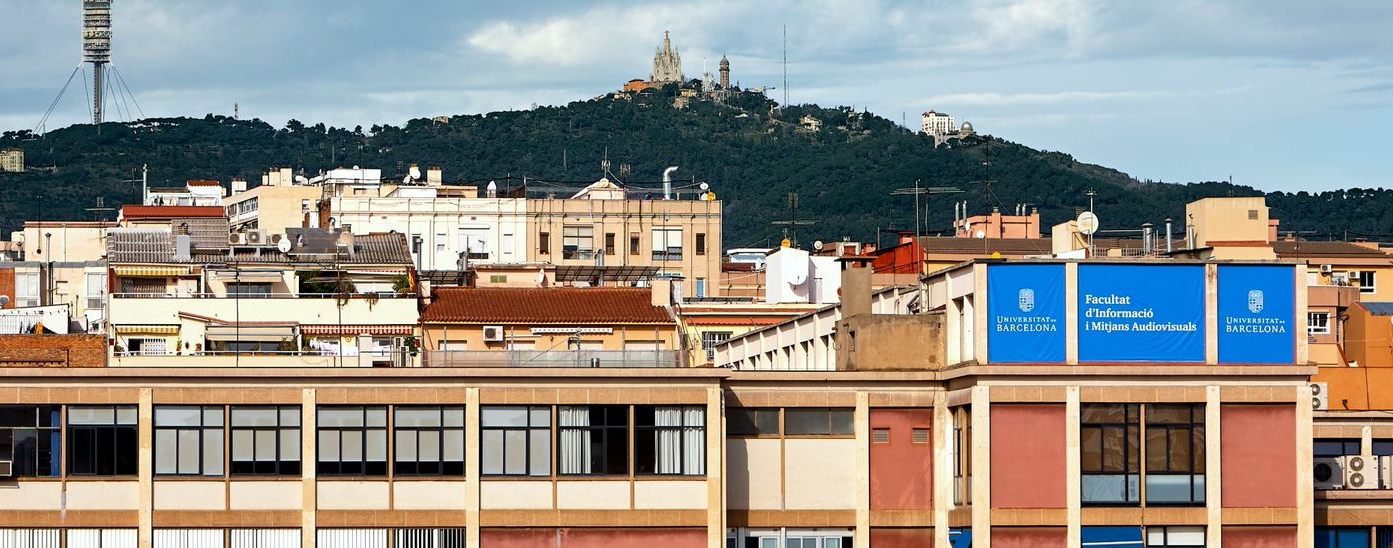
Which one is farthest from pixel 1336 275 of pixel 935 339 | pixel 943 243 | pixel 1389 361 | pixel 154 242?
pixel 935 339

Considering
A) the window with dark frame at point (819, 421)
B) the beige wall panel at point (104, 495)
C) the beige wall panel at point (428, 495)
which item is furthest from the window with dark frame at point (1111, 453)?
the beige wall panel at point (104, 495)

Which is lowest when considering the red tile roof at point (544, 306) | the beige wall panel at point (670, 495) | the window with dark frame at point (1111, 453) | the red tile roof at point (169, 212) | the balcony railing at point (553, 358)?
the beige wall panel at point (670, 495)

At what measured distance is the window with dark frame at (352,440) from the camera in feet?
188

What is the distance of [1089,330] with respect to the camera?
57.0 m

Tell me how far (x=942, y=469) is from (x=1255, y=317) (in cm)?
776

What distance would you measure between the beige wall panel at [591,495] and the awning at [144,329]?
31.4 meters

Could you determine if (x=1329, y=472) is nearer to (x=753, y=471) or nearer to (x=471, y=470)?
(x=753, y=471)

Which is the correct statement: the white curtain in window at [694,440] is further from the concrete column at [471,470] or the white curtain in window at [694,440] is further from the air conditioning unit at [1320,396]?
the air conditioning unit at [1320,396]

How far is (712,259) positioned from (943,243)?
14414 mm

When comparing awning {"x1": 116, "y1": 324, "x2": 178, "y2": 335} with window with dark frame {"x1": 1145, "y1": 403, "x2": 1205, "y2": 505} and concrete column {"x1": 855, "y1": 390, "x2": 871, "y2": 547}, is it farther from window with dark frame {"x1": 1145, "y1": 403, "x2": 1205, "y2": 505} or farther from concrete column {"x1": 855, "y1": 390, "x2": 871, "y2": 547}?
window with dark frame {"x1": 1145, "y1": 403, "x2": 1205, "y2": 505}

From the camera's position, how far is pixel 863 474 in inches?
2307

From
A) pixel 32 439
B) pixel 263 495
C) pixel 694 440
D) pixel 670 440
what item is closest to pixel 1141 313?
pixel 694 440

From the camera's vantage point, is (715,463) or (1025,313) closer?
(1025,313)

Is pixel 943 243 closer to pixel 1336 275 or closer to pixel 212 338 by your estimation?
pixel 1336 275
